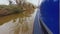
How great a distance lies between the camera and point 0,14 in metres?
1.54

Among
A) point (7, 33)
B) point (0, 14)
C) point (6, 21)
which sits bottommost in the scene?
point (7, 33)

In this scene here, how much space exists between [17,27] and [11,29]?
0.30 ft

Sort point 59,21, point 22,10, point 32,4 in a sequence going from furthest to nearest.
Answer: point 22,10 → point 32,4 → point 59,21

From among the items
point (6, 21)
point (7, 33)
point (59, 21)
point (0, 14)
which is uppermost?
point (59, 21)

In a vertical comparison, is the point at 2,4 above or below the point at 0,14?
above

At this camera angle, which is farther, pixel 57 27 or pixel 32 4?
pixel 32 4

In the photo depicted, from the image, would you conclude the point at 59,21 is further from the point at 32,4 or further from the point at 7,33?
the point at 7,33

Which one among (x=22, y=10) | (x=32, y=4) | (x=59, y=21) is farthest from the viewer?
(x=22, y=10)

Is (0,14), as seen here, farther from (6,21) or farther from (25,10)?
(25,10)

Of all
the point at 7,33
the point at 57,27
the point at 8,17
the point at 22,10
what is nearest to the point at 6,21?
the point at 8,17

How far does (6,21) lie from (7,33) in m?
0.18

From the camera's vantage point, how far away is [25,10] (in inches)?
61.9

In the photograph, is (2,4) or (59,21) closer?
(59,21)

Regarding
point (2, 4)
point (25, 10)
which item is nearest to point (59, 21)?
point (25, 10)
